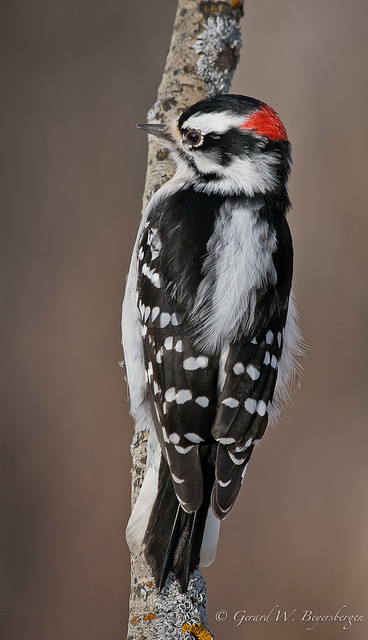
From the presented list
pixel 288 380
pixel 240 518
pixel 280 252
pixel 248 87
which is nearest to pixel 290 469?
pixel 240 518

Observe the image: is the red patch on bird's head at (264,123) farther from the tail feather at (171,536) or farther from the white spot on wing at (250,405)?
the tail feather at (171,536)

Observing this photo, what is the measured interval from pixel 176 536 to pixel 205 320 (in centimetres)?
72

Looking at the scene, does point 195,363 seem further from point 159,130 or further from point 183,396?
point 159,130

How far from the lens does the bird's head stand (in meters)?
2.67

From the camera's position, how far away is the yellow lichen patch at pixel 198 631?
2322 millimetres

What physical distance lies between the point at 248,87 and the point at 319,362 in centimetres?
179

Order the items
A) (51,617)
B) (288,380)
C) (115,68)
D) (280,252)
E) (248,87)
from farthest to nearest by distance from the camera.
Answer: (115,68) → (248,87) → (51,617) → (288,380) → (280,252)

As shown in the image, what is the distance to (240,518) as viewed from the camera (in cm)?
427

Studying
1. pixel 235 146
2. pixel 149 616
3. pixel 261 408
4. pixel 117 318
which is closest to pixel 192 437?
pixel 261 408

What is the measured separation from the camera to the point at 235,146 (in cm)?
273

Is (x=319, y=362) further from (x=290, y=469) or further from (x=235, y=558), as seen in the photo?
(x=235, y=558)

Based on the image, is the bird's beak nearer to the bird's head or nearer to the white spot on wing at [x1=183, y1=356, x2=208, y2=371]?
the bird's head

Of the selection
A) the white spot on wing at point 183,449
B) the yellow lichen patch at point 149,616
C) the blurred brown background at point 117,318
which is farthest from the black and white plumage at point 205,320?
the blurred brown background at point 117,318

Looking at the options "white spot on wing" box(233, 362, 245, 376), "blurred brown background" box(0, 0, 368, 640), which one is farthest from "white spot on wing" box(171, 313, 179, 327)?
"blurred brown background" box(0, 0, 368, 640)
